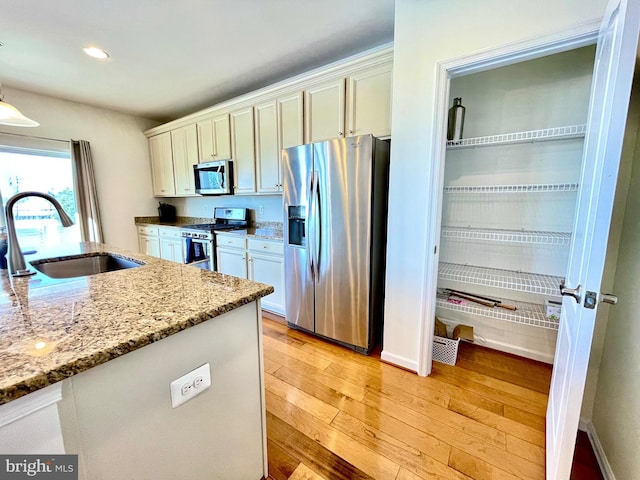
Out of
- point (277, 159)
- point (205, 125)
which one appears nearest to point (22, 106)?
point (205, 125)

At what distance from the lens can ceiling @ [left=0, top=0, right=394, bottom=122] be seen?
189cm

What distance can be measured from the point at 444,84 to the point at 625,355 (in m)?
1.64

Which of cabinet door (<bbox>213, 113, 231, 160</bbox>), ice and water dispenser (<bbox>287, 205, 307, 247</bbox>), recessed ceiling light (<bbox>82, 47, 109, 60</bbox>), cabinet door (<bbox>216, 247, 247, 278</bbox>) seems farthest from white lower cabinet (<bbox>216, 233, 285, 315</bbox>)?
recessed ceiling light (<bbox>82, 47, 109, 60</bbox>)

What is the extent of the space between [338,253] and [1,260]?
1896 millimetres

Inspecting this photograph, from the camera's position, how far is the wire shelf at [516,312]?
5.80 ft

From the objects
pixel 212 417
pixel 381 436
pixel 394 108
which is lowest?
pixel 381 436

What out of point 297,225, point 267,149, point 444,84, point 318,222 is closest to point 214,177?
point 267,149

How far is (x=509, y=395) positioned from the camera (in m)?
1.73

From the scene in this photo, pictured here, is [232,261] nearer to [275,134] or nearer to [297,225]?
[297,225]

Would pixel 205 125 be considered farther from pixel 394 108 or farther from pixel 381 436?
pixel 381 436

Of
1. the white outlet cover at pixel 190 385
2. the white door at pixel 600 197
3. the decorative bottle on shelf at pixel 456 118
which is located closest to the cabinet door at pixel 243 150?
the decorative bottle on shelf at pixel 456 118

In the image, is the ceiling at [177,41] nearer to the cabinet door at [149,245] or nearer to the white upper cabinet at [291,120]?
the white upper cabinet at [291,120]

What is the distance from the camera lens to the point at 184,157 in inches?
151

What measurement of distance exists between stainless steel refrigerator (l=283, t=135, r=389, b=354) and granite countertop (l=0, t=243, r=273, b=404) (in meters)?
1.15
